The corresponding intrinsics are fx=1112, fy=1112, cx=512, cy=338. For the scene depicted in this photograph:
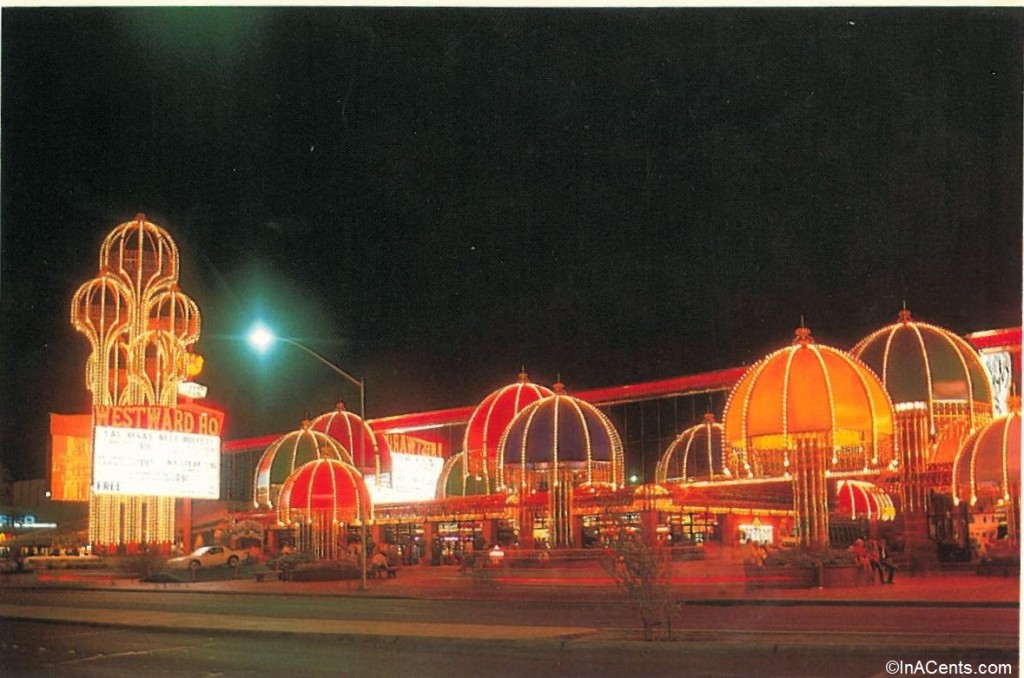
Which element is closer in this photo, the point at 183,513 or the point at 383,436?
the point at 383,436

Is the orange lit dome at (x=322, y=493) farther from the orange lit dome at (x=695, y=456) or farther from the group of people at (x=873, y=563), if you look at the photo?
the group of people at (x=873, y=563)

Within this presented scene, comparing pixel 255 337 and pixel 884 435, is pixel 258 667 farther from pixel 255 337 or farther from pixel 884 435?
pixel 884 435

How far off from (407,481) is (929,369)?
35.7 metres

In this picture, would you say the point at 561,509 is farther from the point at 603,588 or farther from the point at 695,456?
the point at 695,456

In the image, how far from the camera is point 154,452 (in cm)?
4844

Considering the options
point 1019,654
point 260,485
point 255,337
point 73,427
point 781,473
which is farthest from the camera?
point 73,427

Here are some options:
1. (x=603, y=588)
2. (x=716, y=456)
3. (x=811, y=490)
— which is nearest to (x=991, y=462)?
(x=811, y=490)

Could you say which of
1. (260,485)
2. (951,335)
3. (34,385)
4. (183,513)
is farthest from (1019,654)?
(183,513)

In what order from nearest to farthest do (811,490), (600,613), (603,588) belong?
(600,613), (811,490), (603,588)

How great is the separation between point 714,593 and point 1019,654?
1265 cm

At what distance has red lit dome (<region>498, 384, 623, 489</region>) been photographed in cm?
3534

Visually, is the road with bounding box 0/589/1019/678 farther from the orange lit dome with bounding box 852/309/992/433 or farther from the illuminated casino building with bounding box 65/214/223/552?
the illuminated casino building with bounding box 65/214/223/552

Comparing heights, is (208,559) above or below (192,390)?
below

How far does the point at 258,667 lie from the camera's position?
14.8m
